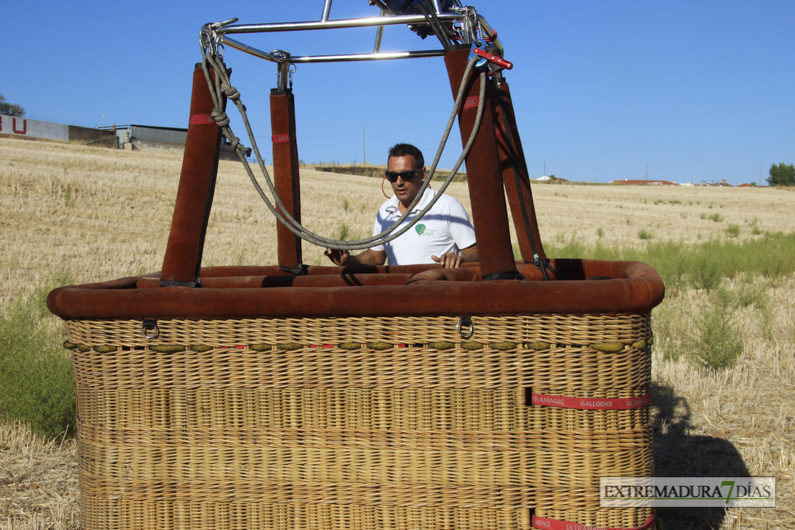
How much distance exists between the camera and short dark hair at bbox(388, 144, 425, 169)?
15.0 feet

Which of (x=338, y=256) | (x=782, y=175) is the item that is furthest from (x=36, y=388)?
(x=782, y=175)

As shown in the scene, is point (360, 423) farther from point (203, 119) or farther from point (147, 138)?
point (147, 138)

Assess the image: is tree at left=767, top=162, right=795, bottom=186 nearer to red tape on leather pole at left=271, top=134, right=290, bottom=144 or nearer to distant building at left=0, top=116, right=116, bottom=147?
distant building at left=0, top=116, right=116, bottom=147

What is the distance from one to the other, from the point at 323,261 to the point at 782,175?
343 feet

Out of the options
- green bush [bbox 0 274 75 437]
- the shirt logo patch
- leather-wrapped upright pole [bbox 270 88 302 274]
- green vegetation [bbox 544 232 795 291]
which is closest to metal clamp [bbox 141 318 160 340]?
leather-wrapped upright pole [bbox 270 88 302 274]

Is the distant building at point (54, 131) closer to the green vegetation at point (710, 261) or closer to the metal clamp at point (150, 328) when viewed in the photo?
the green vegetation at point (710, 261)

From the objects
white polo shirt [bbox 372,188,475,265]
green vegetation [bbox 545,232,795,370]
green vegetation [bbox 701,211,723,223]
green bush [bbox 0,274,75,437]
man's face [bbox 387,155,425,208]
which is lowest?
green bush [bbox 0,274,75,437]

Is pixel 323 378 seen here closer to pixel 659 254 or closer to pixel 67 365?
pixel 67 365

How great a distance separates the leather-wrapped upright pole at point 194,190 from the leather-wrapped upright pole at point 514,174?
1360mm

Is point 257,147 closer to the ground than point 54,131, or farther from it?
closer to the ground

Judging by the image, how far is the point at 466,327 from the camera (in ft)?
7.00

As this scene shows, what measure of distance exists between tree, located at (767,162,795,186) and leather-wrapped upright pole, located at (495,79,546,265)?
110 meters

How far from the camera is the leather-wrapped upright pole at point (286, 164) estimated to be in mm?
3717

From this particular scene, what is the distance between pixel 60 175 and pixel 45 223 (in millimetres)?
6286
